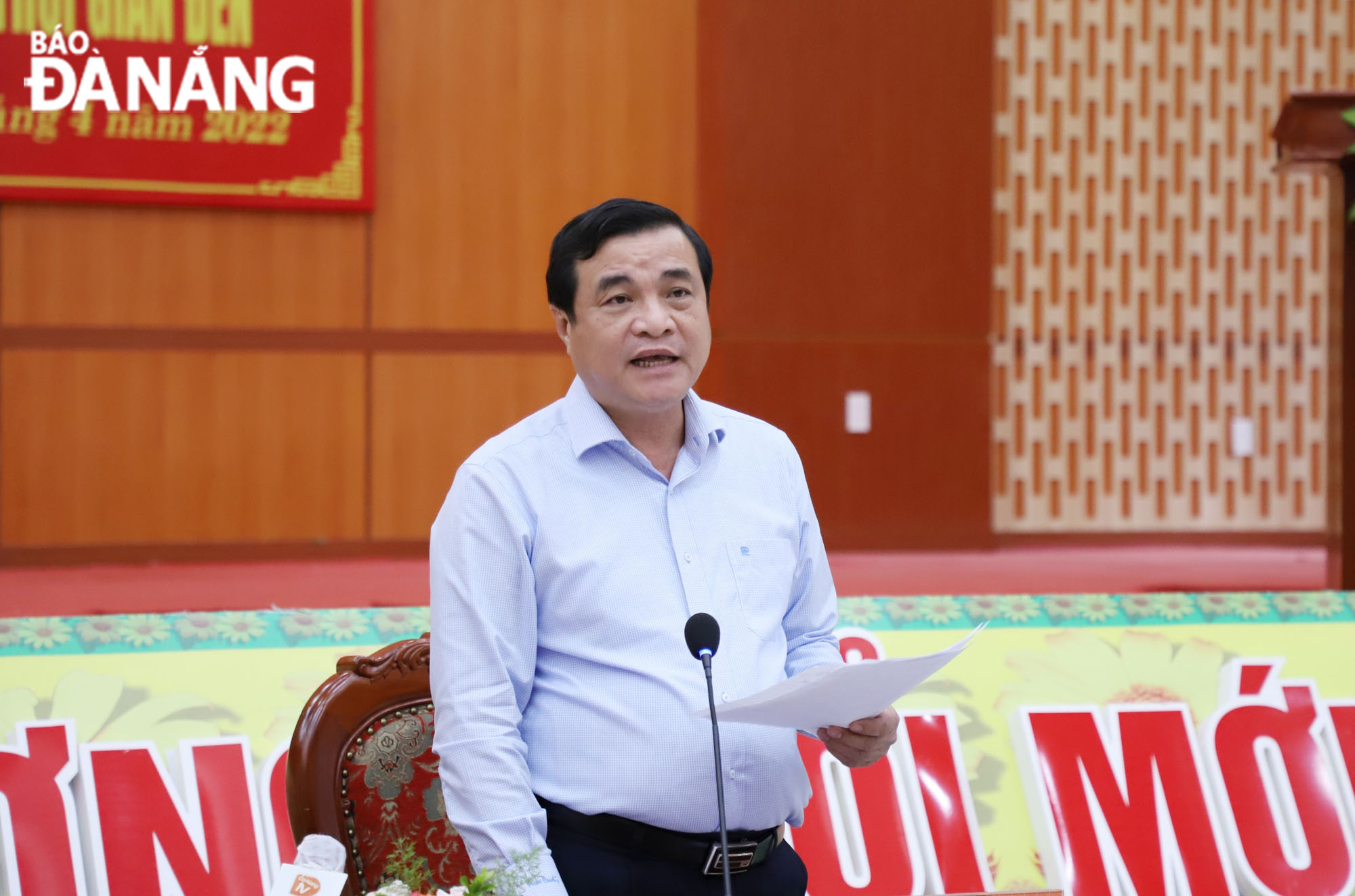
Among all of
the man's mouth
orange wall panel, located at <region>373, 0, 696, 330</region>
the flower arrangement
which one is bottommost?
the flower arrangement

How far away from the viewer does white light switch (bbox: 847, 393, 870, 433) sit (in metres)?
5.05

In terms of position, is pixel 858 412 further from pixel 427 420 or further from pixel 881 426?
pixel 427 420

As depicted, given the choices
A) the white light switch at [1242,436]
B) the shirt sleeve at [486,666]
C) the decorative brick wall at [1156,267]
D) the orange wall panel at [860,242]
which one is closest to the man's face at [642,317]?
the shirt sleeve at [486,666]

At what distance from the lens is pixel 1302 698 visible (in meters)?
2.46

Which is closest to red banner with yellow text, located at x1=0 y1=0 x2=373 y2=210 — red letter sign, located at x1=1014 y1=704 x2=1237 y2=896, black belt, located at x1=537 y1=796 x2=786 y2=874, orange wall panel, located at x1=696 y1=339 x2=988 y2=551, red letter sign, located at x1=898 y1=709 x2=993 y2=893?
orange wall panel, located at x1=696 y1=339 x2=988 y2=551

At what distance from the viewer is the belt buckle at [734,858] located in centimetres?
133

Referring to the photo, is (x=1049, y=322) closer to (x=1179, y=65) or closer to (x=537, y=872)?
(x=1179, y=65)

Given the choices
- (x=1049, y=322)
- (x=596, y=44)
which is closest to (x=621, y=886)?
(x=596, y=44)

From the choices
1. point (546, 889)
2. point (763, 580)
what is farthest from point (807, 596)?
point (546, 889)

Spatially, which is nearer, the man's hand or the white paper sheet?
the white paper sheet

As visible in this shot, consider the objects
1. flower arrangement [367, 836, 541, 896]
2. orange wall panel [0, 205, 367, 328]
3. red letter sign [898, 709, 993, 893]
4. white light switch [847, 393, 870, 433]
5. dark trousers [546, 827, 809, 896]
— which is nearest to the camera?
flower arrangement [367, 836, 541, 896]

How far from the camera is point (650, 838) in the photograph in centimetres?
132

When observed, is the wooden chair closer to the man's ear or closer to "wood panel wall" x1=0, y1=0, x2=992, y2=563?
the man's ear

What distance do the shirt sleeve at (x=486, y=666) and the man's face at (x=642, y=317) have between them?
181 millimetres
